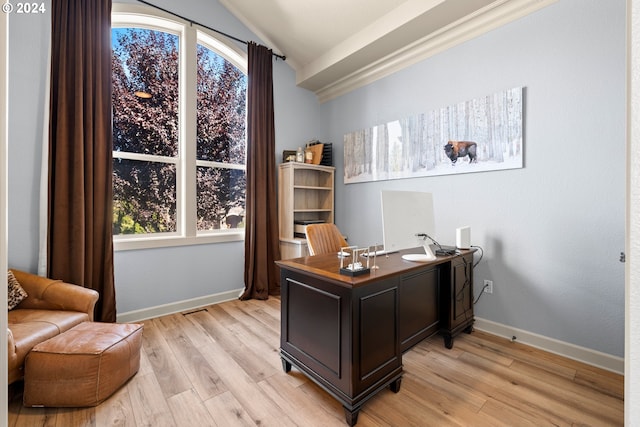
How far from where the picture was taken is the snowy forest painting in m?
2.36

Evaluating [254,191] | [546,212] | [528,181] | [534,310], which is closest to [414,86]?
[528,181]

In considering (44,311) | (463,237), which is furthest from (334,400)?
(44,311)

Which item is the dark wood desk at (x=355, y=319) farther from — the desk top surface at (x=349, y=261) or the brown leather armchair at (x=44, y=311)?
the brown leather armchair at (x=44, y=311)

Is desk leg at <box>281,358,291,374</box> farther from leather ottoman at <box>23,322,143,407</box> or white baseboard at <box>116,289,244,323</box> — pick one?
white baseboard at <box>116,289,244,323</box>

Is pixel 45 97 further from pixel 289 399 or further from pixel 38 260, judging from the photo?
pixel 289 399

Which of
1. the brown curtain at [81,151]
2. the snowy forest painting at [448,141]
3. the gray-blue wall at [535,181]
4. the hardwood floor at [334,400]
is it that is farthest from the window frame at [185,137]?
the snowy forest painting at [448,141]

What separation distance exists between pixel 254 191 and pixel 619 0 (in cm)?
344

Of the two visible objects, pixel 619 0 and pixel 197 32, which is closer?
pixel 619 0

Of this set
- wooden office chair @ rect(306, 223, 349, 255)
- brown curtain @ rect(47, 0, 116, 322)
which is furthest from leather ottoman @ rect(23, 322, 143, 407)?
wooden office chair @ rect(306, 223, 349, 255)

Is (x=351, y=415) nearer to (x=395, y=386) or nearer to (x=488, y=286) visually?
(x=395, y=386)

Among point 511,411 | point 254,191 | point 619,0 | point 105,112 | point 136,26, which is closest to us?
point 511,411

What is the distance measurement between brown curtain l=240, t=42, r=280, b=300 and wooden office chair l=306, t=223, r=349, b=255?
1.16m

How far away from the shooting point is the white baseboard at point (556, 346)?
1921 millimetres

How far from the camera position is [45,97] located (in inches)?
91.0
